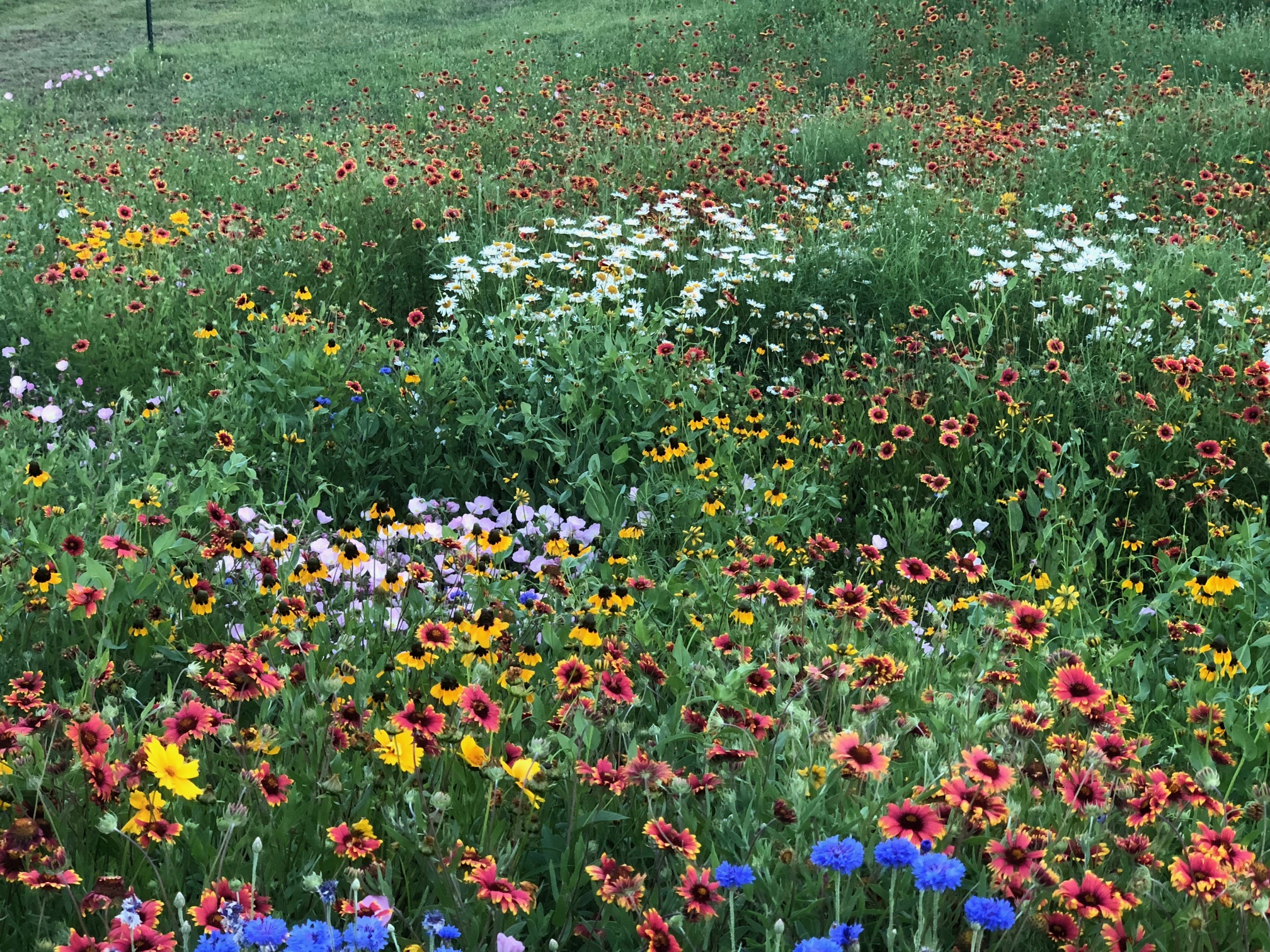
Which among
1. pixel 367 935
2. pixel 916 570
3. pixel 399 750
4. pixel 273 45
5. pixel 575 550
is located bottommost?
pixel 575 550

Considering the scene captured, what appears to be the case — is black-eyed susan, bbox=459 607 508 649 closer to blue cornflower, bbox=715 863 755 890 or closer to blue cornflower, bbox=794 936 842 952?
blue cornflower, bbox=715 863 755 890

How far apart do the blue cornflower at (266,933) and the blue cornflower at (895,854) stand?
66 cm

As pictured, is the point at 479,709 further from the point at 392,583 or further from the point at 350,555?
the point at 350,555

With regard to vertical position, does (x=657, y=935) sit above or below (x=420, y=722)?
below

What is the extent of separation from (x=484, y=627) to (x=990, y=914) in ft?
3.29

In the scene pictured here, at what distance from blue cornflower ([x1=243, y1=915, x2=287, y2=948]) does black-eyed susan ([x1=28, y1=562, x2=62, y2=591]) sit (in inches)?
52.8

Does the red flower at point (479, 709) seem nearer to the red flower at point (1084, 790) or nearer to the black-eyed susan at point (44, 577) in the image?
the red flower at point (1084, 790)

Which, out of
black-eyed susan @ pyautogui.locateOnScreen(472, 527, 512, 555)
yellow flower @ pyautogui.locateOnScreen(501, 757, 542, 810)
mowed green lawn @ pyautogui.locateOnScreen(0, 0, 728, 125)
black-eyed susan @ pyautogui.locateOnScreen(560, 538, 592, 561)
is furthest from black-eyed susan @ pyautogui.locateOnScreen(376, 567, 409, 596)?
mowed green lawn @ pyautogui.locateOnScreen(0, 0, 728, 125)

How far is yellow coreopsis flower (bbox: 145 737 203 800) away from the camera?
1.42 metres

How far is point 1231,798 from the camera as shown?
83.5 inches

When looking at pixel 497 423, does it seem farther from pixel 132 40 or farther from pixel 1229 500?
pixel 132 40

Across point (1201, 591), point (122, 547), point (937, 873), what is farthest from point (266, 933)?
point (1201, 591)

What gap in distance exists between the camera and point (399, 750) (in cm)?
161

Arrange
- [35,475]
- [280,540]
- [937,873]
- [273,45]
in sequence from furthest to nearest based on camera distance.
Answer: [273,45], [35,475], [280,540], [937,873]
